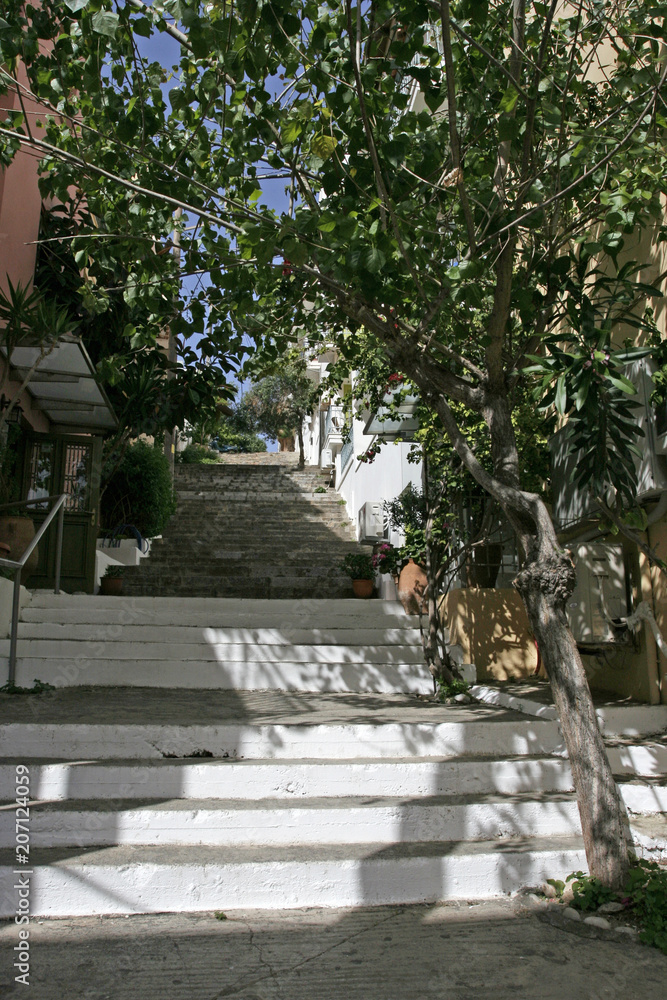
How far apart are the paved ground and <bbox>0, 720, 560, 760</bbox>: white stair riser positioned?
146cm

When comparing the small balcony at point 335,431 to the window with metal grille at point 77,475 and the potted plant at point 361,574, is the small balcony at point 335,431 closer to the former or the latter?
the potted plant at point 361,574

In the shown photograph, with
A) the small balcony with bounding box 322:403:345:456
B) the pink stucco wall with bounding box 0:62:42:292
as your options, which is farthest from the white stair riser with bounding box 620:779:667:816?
the small balcony with bounding box 322:403:345:456

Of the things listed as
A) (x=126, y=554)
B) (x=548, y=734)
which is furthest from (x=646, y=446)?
(x=126, y=554)

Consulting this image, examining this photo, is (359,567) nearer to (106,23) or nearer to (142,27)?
(142,27)

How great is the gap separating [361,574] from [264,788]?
629cm

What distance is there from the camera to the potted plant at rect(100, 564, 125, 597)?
417 inches

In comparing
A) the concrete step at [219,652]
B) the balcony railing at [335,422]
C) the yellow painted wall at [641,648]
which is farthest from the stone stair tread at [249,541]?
the yellow painted wall at [641,648]

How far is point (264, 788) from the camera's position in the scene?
4.66 m

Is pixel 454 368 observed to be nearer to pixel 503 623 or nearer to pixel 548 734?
pixel 503 623

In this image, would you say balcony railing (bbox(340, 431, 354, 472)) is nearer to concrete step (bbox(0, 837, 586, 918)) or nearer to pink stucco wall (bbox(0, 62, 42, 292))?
pink stucco wall (bbox(0, 62, 42, 292))

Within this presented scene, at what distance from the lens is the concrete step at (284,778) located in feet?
14.7

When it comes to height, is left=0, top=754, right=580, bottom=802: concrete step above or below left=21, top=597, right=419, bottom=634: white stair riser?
below

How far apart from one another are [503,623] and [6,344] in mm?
6248

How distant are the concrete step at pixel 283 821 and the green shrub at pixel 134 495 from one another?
28.5ft
